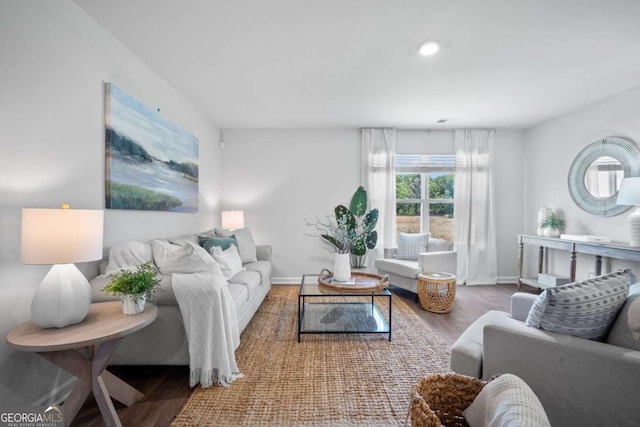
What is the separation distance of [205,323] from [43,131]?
149cm

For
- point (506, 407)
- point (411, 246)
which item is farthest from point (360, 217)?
point (506, 407)

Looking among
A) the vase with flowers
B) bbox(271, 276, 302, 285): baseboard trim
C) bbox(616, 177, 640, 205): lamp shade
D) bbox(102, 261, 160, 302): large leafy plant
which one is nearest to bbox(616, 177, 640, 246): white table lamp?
bbox(616, 177, 640, 205): lamp shade

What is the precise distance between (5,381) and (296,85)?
3086mm

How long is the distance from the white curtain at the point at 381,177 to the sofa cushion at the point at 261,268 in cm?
187

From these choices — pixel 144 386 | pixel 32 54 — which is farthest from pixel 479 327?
pixel 32 54

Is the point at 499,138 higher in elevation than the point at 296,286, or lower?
higher

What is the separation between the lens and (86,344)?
4.18 ft

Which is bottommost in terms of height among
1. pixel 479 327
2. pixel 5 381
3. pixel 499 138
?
pixel 5 381

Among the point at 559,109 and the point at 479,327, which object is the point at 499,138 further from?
the point at 479,327

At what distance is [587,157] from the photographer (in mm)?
3621

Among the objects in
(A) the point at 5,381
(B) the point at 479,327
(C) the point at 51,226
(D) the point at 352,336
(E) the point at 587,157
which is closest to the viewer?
(C) the point at 51,226

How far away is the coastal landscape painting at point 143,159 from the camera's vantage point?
2.22 metres

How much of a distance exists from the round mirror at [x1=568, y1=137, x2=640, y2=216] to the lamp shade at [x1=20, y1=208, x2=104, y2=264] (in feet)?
16.0

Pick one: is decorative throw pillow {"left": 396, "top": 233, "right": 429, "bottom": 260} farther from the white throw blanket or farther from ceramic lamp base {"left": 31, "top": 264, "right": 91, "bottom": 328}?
ceramic lamp base {"left": 31, "top": 264, "right": 91, "bottom": 328}
